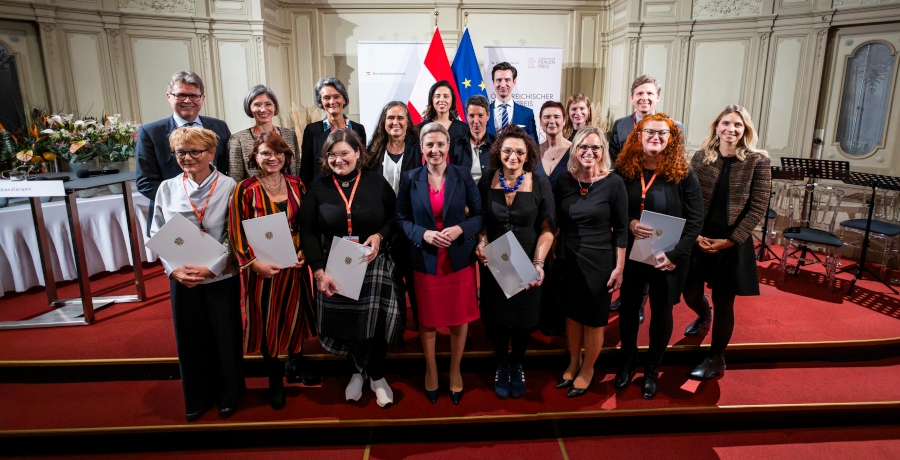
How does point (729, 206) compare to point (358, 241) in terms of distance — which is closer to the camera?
point (358, 241)

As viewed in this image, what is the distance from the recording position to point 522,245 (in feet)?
7.73

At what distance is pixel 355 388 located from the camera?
2.61 meters

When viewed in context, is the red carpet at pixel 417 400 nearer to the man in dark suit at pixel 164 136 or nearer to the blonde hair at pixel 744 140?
the man in dark suit at pixel 164 136

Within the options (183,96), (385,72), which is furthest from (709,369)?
(385,72)

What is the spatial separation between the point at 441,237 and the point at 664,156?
119 centimetres

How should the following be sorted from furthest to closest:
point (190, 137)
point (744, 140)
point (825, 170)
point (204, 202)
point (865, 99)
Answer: point (865, 99)
point (825, 170)
point (744, 140)
point (204, 202)
point (190, 137)

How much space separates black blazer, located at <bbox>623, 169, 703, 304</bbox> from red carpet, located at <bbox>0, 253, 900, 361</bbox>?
2.83 feet

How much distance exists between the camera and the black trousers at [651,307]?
8.09ft

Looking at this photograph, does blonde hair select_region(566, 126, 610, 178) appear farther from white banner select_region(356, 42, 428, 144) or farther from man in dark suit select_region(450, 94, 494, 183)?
white banner select_region(356, 42, 428, 144)

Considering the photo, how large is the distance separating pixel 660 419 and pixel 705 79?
5.04 meters

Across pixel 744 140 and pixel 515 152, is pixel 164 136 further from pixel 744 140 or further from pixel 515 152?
pixel 744 140

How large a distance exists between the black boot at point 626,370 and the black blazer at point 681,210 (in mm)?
455

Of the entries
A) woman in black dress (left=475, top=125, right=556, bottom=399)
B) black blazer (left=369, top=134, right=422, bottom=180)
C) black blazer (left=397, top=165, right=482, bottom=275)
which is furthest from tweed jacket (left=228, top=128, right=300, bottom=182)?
woman in black dress (left=475, top=125, right=556, bottom=399)

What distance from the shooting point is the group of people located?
224cm
